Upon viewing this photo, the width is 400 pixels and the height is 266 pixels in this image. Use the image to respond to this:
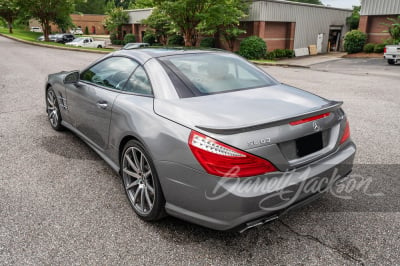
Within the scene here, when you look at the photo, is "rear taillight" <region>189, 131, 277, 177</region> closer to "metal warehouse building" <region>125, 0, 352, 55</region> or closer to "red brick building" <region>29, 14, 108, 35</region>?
"metal warehouse building" <region>125, 0, 352, 55</region>

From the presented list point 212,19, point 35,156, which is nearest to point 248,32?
point 212,19

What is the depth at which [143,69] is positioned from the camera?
3221 mm

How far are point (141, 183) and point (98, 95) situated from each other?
4.15 ft

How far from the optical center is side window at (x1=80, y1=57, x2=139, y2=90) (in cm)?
347

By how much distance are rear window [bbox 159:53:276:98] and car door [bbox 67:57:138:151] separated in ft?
1.81

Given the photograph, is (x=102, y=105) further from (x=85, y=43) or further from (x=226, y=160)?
(x=85, y=43)

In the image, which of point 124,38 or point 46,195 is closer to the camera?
point 46,195

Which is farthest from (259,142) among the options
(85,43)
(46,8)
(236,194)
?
(46,8)

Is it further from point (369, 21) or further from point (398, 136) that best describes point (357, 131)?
point (369, 21)

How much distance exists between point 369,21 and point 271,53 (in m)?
9.52

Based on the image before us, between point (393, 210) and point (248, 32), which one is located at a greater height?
point (248, 32)

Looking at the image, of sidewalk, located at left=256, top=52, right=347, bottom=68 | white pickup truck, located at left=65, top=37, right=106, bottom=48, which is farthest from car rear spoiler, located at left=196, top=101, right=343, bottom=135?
white pickup truck, located at left=65, top=37, right=106, bottom=48

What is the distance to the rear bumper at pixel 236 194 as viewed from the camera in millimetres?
2234

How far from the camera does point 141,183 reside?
2994 millimetres
